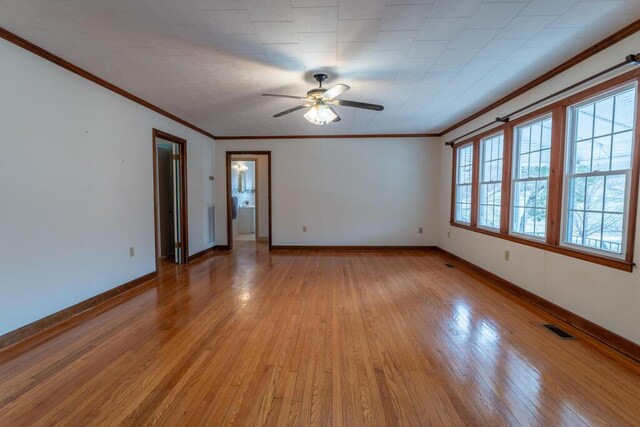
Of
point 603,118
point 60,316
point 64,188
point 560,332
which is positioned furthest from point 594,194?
point 60,316

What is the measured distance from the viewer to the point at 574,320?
2.72 meters

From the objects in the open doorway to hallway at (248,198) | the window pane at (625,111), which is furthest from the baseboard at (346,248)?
the window pane at (625,111)

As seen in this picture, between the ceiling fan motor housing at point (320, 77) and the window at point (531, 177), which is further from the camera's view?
the window at point (531, 177)

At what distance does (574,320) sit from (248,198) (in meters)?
9.45

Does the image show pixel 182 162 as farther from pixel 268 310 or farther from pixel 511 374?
pixel 511 374

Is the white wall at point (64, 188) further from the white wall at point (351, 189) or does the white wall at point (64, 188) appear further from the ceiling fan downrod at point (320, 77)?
the white wall at point (351, 189)

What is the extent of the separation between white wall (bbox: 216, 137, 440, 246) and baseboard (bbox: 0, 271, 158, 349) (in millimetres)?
3018

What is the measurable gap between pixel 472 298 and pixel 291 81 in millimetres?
3272

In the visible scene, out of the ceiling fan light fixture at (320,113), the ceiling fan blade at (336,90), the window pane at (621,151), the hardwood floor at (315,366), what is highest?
the ceiling fan blade at (336,90)

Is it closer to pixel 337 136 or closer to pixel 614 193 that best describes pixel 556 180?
pixel 614 193

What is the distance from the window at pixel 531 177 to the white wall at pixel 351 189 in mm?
2487

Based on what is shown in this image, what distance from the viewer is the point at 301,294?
11.8 feet

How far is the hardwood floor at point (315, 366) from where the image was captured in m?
1.63

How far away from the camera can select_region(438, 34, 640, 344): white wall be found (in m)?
2.27
